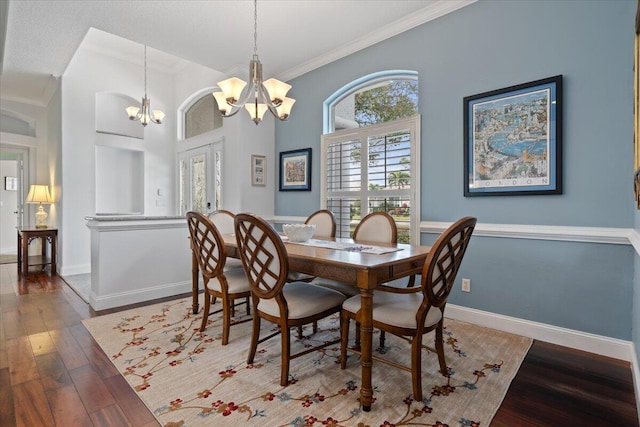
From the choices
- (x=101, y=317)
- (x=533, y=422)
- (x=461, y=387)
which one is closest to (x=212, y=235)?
(x=101, y=317)

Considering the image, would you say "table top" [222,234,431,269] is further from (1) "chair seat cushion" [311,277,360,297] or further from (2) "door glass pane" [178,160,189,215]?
(2) "door glass pane" [178,160,189,215]

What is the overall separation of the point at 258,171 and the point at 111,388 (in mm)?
3178

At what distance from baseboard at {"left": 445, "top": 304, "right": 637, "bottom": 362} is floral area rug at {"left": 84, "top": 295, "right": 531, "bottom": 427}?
95 millimetres

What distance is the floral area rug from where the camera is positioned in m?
1.59

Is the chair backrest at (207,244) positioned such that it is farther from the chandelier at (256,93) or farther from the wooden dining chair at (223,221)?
the chandelier at (256,93)

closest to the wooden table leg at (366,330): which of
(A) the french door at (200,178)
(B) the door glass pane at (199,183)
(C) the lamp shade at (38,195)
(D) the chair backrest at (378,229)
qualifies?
(D) the chair backrest at (378,229)

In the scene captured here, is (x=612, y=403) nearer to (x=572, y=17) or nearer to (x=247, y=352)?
(x=247, y=352)

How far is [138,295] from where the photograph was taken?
3447 millimetres

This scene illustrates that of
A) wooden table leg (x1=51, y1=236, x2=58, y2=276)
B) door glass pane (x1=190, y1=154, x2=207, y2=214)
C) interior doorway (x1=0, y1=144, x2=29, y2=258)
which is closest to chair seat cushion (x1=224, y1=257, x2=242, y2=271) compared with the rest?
door glass pane (x1=190, y1=154, x2=207, y2=214)

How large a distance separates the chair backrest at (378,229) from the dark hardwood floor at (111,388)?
1.22 metres

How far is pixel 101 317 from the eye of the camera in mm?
2961

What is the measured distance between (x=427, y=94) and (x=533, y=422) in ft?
8.61

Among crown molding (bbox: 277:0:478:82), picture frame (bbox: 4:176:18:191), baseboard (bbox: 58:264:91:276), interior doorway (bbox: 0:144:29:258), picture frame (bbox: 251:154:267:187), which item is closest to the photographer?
crown molding (bbox: 277:0:478:82)

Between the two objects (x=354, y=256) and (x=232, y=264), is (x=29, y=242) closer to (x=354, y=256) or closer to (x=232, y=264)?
(x=232, y=264)
